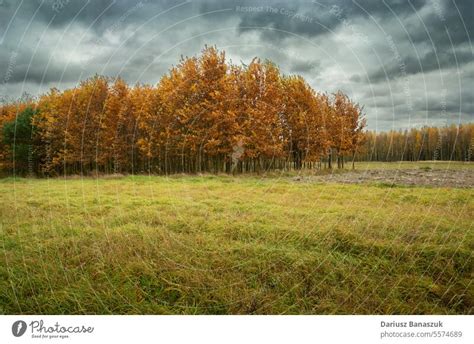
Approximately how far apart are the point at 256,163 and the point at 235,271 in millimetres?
12051

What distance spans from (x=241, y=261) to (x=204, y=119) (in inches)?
357

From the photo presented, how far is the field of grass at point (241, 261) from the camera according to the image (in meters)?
3.73

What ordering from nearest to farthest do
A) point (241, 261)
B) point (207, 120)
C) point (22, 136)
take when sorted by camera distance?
point (241, 261)
point (207, 120)
point (22, 136)

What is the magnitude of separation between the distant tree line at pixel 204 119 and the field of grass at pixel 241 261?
2.98 metres

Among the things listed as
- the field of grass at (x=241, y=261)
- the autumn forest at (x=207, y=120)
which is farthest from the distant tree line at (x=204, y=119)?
the field of grass at (x=241, y=261)

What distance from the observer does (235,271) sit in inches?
159

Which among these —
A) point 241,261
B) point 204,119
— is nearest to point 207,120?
point 204,119

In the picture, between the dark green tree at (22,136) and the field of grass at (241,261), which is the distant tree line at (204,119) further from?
the field of grass at (241,261)

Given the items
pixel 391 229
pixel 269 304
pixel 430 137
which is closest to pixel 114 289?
pixel 269 304

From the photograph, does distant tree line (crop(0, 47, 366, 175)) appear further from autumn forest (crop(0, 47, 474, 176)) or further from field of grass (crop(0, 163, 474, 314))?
field of grass (crop(0, 163, 474, 314))

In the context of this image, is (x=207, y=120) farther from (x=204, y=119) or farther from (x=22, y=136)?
(x=22, y=136)

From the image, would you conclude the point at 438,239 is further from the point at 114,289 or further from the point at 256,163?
the point at 256,163

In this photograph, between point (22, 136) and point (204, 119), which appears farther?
point (22, 136)

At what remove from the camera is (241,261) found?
4230 mm
